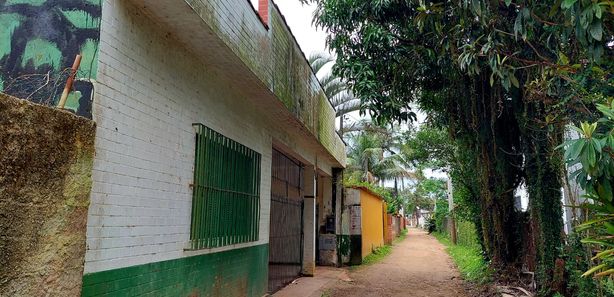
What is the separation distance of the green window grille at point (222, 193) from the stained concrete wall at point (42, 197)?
229 centimetres

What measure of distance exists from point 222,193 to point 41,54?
9.23 ft

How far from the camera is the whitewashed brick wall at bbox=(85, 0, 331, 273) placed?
3.60 metres

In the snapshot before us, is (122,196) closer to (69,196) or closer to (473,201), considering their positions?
(69,196)

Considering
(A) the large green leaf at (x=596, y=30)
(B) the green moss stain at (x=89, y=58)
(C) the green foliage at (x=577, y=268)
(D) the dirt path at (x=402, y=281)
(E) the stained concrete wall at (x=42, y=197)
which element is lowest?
(D) the dirt path at (x=402, y=281)

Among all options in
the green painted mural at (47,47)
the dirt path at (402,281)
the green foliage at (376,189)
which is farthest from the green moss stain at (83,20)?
the green foliage at (376,189)

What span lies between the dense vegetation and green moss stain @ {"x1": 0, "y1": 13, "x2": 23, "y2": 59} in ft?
14.1

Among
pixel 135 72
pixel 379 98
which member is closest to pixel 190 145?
pixel 135 72

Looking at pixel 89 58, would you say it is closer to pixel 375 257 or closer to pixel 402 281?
pixel 402 281

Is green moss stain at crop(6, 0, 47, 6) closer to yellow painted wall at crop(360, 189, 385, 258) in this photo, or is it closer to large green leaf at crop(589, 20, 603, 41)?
large green leaf at crop(589, 20, 603, 41)

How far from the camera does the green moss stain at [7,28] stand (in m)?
3.67

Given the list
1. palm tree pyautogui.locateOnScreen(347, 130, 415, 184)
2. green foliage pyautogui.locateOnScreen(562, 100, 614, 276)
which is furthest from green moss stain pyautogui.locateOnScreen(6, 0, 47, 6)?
palm tree pyautogui.locateOnScreen(347, 130, 415, 184)

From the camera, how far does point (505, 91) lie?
325 inches

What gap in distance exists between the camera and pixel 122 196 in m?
3.82

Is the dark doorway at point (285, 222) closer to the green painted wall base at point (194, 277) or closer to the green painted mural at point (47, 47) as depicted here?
the green painted wall base at point (194, 277)
